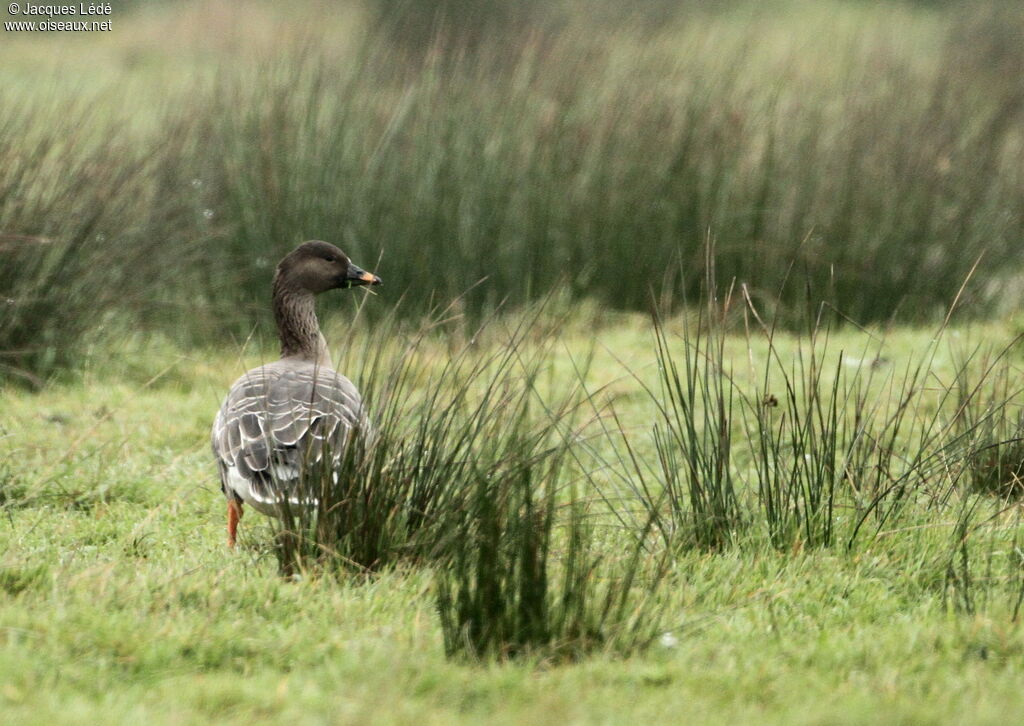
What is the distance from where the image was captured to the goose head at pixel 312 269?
6.53m

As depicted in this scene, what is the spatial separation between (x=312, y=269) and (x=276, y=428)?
184 centimetres

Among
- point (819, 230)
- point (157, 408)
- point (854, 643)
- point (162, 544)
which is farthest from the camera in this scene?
point (819, 230)

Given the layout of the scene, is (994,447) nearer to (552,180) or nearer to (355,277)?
(355,277)

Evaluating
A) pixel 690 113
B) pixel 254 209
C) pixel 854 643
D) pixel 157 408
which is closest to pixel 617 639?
pixel 854 643

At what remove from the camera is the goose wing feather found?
4688 mm

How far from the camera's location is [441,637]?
3.86 meters

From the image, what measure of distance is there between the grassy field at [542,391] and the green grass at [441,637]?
16 millimetres

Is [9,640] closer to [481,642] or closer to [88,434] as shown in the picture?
[481,642]

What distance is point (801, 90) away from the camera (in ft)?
36.7

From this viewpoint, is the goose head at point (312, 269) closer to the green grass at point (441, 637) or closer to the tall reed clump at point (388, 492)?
the green grass at point (441, 637)

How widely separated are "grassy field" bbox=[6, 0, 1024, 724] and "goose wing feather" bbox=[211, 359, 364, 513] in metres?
0.20

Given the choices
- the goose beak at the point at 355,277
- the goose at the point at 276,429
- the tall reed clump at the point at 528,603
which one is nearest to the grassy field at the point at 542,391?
the tall reed clump at the point at 528,603

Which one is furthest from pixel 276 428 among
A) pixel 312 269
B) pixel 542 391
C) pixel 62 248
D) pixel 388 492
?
pixel 62 248

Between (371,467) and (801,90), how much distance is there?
7.62 m
